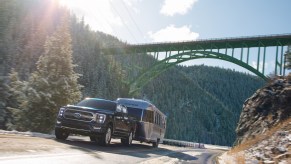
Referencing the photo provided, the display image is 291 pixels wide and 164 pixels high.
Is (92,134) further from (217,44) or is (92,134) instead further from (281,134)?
(217,44)

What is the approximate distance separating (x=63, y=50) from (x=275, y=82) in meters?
14.4

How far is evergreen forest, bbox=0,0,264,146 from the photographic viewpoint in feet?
91.2

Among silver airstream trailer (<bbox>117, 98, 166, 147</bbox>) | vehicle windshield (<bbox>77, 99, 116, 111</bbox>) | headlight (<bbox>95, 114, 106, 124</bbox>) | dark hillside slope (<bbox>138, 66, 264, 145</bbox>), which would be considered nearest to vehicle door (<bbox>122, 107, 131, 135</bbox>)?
vehicle windshield (<bbox>77, 99, 116, 111</bbox>)

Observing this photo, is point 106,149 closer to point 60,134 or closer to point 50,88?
point 60,134

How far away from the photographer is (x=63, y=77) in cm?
2822

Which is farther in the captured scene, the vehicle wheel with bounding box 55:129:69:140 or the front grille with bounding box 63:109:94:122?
the vehicle wheel with bounding box 55:129:69:140

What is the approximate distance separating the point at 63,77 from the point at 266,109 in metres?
13.3

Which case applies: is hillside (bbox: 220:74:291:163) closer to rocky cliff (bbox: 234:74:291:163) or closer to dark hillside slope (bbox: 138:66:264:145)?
rocky cliff (bbox: 234:74:291:163)

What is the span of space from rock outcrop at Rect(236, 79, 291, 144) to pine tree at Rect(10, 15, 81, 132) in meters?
11.5

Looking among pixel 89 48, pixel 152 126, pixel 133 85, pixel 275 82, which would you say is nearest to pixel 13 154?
pixel 152 126

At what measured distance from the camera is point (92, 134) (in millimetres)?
15344

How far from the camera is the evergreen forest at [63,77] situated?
27797 mm

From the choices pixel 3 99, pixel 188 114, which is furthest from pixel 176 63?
pixel 188 114

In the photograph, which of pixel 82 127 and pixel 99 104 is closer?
pixel 82 127
